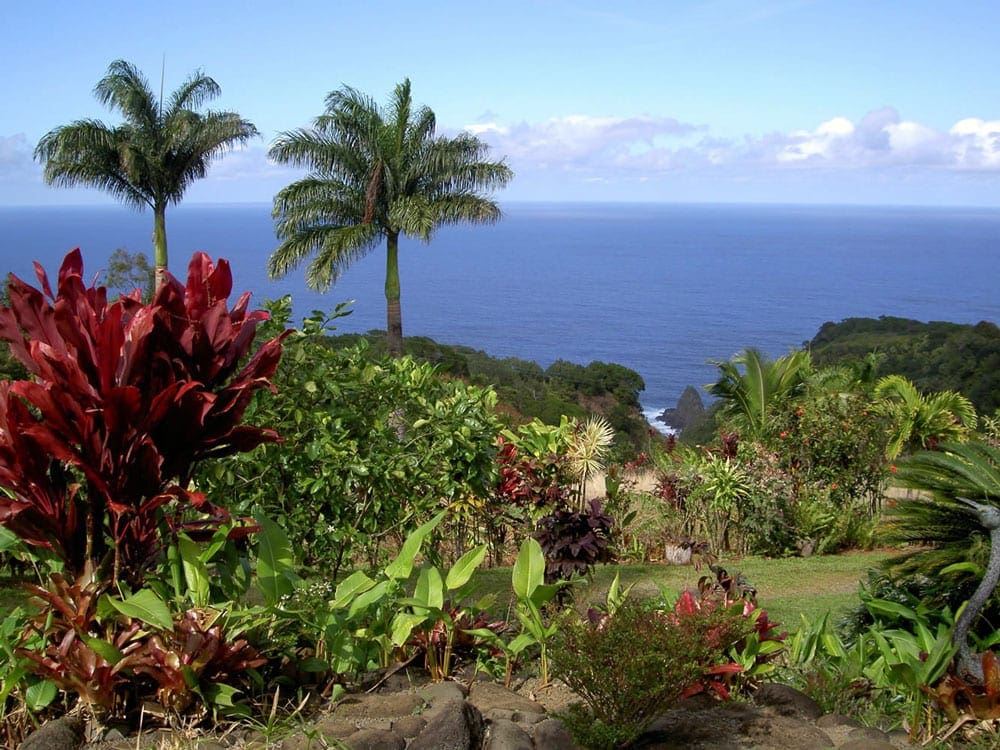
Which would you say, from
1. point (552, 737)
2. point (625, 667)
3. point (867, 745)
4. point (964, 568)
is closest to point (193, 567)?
point (552, 737)

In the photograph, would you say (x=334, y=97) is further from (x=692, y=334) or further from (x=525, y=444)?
(x=692, y=334)

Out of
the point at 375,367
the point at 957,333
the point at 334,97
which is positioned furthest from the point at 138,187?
the point at 957,333

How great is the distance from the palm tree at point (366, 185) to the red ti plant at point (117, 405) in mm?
18397

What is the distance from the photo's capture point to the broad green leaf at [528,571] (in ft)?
13.4

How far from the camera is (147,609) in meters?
3.28

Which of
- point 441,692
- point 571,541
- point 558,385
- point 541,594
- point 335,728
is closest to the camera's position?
point 335,728

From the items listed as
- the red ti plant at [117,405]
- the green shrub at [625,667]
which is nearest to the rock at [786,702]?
the green shrub at [625,667]

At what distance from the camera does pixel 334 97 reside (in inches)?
879

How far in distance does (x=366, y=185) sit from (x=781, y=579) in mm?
15825

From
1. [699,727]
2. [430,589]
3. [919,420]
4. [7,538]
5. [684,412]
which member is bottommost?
[684,412]

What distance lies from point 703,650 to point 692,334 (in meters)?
103

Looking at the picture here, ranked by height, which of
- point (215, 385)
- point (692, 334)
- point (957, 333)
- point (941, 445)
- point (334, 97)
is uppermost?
point (334, 97)

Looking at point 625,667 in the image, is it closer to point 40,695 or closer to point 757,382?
point 40,695

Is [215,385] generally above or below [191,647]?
above
